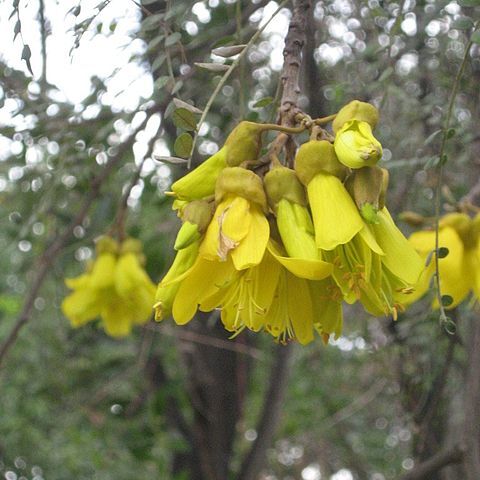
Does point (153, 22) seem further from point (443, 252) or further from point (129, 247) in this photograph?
point (129, 247)

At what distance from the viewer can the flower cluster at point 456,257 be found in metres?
1.31

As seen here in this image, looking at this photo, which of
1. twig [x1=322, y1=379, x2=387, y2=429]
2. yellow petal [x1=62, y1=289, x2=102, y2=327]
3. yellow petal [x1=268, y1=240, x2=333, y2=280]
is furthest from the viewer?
twig [x1=322, y1=379, x2=387, y2=429]

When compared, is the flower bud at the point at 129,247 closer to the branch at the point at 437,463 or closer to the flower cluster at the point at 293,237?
the branch at the point at 437,463

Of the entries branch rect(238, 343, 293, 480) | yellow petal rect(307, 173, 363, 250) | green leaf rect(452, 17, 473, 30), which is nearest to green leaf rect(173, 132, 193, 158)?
yellow petal rect(307, 173, 363, 250)

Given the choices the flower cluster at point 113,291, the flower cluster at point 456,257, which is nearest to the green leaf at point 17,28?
the flower cluster at point 456,257

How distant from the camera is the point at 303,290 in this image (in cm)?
90

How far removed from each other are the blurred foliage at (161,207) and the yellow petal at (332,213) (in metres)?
0.52

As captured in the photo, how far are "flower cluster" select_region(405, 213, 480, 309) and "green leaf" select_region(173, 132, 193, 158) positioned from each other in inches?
19.1

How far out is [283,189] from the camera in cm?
88

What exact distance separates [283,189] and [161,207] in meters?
1.46

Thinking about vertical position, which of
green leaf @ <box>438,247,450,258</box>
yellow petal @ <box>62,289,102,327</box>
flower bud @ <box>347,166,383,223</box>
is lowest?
yellow petal @ <box>62,289,102,327</box>

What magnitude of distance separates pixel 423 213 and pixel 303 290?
150cm

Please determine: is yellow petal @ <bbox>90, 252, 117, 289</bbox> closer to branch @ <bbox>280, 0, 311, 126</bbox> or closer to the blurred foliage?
the blurred foliage

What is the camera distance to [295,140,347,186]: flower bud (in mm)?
871
